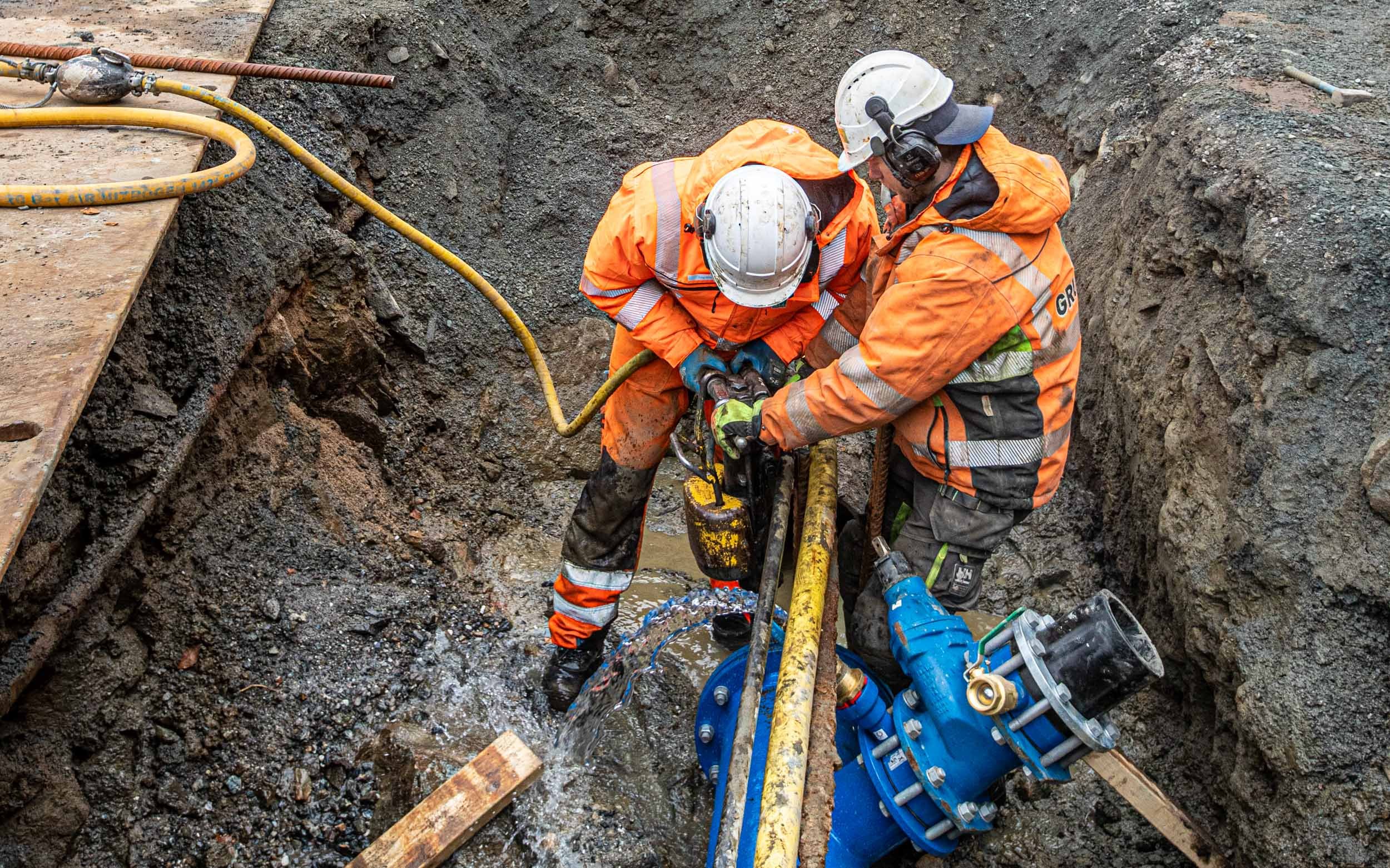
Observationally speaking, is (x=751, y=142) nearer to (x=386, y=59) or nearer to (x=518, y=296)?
(x=518, y=296)

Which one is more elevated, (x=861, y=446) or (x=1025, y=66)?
(x=1025, y=66)

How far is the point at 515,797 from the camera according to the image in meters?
2.86

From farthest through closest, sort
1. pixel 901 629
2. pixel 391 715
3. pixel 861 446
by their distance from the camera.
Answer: pixel 861 446 → pixel 391 715 → pixel 901 629

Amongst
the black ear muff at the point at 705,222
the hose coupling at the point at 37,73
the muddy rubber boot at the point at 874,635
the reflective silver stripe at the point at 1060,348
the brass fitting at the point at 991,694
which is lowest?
the hose coupling at the point at 37,73

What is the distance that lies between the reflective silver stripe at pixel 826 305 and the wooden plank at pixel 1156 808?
5.14 feet

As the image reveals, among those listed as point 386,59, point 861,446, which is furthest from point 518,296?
point 861,446

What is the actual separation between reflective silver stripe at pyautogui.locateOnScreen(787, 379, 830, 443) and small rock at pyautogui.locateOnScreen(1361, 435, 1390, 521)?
142 centimetres

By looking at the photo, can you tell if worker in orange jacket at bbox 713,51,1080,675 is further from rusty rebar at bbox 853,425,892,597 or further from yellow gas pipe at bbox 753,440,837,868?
yellow gas pipe at bbox 753,440,837,868

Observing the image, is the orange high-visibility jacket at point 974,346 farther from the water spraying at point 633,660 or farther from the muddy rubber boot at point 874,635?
the water spraying at point 633,660

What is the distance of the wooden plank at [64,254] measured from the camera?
2168 millimetres

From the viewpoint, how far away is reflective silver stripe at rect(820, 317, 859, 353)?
9.87 ft

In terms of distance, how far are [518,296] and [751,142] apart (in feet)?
8.81

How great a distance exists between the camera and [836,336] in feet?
9.88

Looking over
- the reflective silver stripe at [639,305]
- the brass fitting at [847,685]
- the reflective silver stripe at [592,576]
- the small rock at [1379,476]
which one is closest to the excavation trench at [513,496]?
the small rock at [1379,476]
